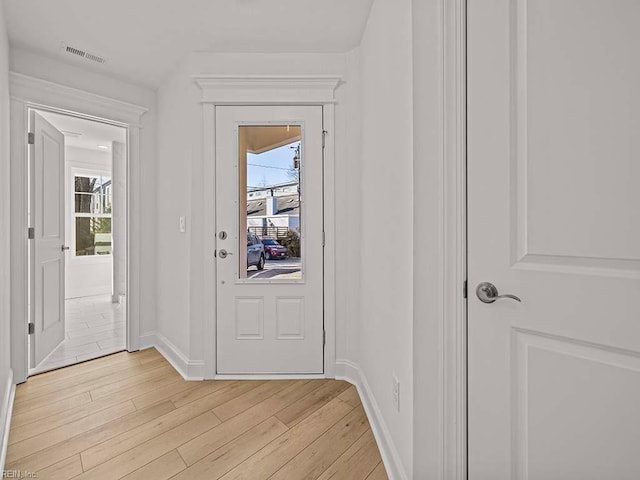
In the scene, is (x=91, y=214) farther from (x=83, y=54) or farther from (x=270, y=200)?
(x=270, y=200)

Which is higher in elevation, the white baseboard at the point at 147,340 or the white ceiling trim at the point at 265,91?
the white ceiling trim at the point at 265,91

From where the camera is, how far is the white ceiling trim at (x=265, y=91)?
2.06 meters

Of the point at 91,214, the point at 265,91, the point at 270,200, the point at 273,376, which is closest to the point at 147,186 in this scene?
the point at 270,200

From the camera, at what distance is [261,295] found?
2172mm

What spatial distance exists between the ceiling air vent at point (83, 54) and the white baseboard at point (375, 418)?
9.82 ft

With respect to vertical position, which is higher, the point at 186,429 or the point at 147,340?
the point at 147,340

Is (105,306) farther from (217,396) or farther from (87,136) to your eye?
(217,396)

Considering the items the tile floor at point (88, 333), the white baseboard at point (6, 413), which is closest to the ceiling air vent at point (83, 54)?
the white baseboard at point (6, 413)

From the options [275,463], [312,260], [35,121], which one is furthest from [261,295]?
[35,121]

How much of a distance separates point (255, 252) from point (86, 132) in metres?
3.48

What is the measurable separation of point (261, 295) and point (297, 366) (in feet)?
1.95

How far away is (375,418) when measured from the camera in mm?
1579

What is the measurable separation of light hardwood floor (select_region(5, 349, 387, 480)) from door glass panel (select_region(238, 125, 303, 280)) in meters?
0.85

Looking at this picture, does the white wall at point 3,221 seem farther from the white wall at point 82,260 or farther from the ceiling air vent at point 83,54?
the white wall at point 82,260
